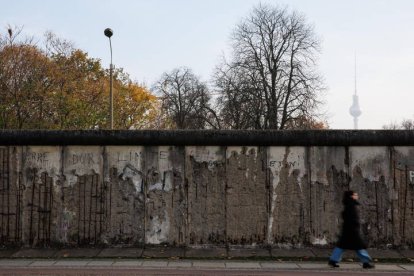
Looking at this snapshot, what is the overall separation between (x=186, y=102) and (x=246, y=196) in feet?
138

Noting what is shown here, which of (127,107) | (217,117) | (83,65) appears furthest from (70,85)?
(217,117)

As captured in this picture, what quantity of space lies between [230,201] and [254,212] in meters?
0.61

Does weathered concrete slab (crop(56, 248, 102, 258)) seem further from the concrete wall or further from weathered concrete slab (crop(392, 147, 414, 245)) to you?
weathered concrete slab (crop(392, 147, 414, 245))

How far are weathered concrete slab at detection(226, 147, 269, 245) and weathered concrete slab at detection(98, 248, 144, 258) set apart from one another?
2123mm

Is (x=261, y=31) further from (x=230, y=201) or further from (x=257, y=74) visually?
(x=230, y=201)

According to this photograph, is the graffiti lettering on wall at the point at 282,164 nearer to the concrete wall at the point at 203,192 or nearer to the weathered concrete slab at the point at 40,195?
the concrete wall at the point at 203,192

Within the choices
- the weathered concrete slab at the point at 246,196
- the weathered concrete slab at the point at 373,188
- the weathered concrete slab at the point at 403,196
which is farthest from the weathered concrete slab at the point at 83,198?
the weathered concrete slab at the point at 403,196

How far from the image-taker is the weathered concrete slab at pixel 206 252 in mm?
12508

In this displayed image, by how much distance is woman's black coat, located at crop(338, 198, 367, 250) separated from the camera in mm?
11133

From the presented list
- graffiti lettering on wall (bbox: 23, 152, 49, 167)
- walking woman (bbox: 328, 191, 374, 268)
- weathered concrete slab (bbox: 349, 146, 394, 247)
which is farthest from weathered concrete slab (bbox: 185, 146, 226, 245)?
graffiti lettering on wall (bbox: 23, 152, 49, 167)

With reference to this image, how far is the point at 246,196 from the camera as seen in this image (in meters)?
13.1

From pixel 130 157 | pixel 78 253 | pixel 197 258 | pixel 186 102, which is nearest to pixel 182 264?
pixel 197 258

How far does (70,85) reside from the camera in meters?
38.5

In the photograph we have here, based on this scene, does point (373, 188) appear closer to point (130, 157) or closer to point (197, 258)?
point (197, 258)
